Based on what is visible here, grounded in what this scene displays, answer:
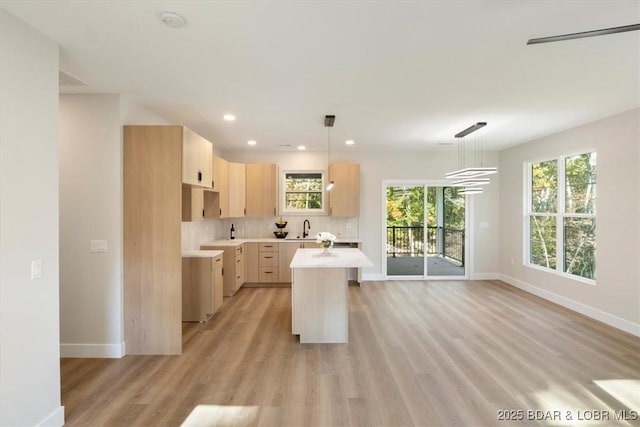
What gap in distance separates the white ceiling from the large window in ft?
3.03

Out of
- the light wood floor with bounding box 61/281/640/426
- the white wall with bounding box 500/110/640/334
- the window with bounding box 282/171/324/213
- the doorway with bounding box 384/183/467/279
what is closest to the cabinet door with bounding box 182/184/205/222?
the light wood floor with bounding box 61/281/640/426

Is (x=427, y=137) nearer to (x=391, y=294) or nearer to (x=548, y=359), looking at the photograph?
(x=391, y=294)

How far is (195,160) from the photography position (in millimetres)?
3590

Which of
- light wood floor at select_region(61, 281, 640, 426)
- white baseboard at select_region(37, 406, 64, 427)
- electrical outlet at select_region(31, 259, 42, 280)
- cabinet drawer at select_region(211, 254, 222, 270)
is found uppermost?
electrical outlet at select_region(31, 259, 42, 280)

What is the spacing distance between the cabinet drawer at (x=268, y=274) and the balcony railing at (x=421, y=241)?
2.57 meters

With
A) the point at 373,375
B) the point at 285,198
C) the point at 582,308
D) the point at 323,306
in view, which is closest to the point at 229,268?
the point at 285,198

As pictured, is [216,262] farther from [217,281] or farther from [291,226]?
[291,226]

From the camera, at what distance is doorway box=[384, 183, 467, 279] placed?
6.57 m

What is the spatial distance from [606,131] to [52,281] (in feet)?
21.2

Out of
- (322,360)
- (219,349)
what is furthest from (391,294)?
(219,349)

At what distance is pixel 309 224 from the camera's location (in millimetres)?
6535

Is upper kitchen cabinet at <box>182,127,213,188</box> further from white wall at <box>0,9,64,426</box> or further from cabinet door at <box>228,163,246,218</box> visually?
cabinet door at <box>228,163,246,218</box>

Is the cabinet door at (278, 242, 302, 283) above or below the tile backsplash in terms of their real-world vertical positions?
below

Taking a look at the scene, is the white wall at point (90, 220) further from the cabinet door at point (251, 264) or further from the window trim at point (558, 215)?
the window trim at point (558, 215)
